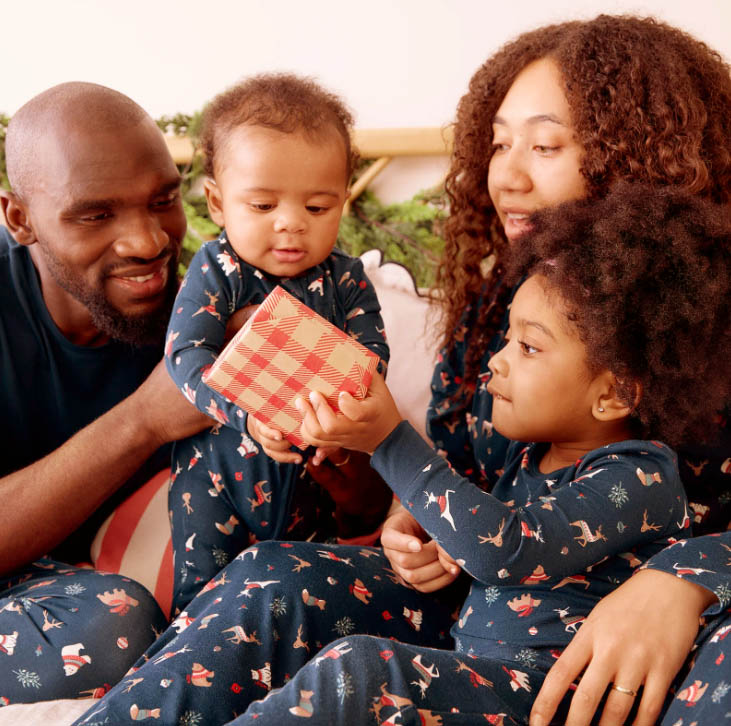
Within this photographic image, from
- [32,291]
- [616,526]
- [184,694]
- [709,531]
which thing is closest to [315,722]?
[184,694]

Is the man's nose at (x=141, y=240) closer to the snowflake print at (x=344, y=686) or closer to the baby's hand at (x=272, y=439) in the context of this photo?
the baby's hand at (x=272, y=439)

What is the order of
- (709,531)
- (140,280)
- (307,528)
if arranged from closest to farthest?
(709,531)
(307,528)
(140,280)

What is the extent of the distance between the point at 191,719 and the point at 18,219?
4.22ft

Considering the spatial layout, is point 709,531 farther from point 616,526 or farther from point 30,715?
point 30,715

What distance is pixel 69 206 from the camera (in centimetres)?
178

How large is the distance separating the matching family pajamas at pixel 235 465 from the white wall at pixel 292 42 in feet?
4.22

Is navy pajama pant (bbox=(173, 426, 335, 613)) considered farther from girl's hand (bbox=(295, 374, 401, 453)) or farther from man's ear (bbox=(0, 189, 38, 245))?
man's ear (bbox=(0, 189, 38, 245))

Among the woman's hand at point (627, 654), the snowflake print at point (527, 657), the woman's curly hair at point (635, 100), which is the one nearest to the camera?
the woman's hand at point (627, 654)

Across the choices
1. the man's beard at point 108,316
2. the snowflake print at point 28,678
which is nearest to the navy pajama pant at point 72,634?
the snowflake print at point 28,678

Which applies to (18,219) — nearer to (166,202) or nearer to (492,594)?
(166,202)

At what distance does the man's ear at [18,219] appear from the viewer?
1899mm

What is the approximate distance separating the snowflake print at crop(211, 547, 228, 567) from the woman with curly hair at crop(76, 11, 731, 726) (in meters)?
0.19

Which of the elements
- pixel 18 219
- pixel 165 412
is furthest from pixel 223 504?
pixel 18 219

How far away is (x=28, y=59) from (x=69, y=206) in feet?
5.87
